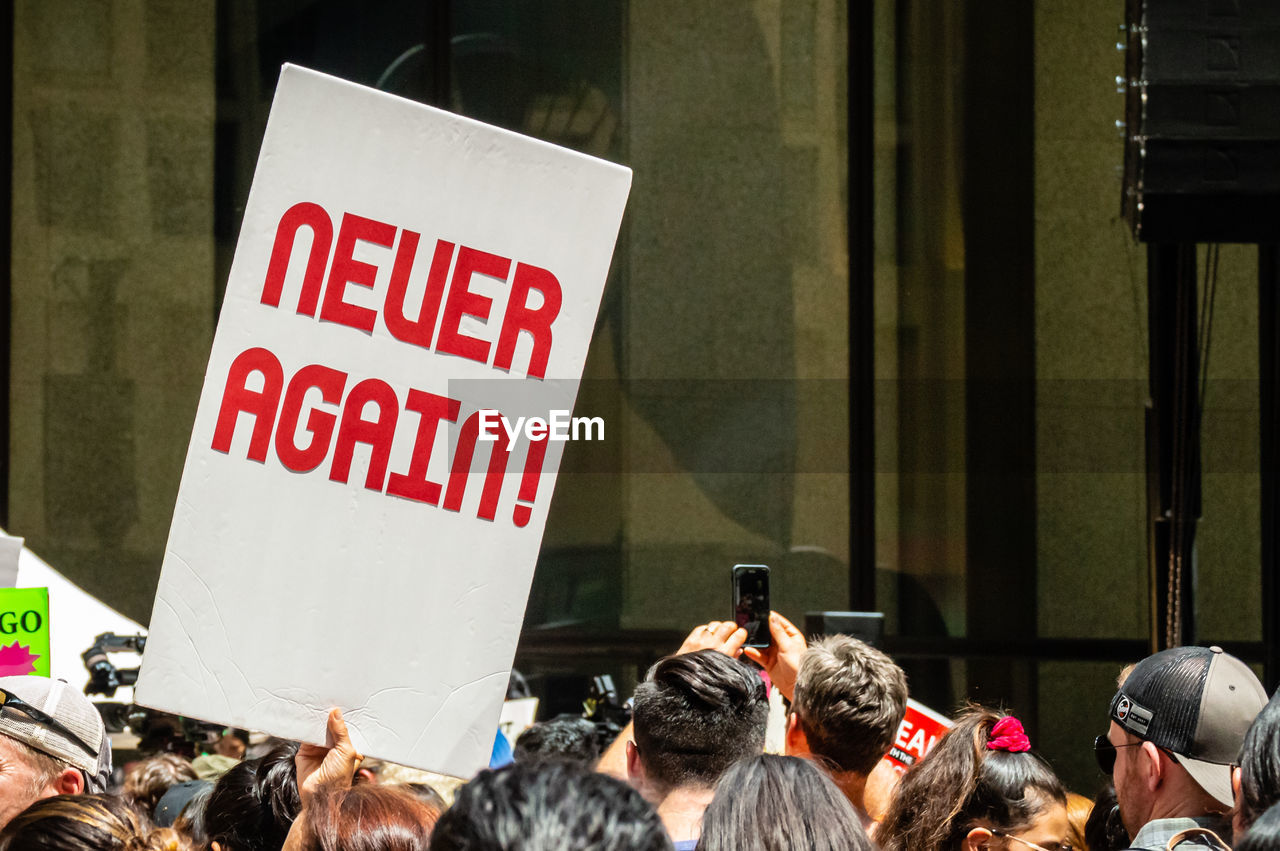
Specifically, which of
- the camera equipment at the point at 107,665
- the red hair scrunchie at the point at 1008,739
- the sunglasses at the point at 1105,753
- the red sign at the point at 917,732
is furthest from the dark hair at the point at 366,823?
the camera equipment at the point at 107,665

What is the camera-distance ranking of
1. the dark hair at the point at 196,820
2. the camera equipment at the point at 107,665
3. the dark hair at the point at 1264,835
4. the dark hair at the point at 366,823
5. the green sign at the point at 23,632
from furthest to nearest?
the camera equipment at the point at 107,665, the green sign at the point at 23,632, the dark hair at the point at 196,820, the dark hair at the point at 366,823, the dark hair at the point at 1264,835

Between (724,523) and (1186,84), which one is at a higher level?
(1186,84)

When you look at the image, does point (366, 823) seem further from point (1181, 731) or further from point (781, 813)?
point (1181, 731)

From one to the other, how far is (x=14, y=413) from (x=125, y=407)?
635 millimetres

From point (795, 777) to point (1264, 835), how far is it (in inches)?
25.4

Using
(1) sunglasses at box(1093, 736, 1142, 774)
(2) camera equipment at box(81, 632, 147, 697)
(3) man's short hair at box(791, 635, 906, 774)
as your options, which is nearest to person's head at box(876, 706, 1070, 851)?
(1) sunglasses at box(1093, 736, 1142, 774)

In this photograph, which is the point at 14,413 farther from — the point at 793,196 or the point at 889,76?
the point at 889,76

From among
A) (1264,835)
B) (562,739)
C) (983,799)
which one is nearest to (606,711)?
(562,739)

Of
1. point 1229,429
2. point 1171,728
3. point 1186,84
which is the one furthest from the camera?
point 1229,429

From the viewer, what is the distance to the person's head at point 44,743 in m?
2.62

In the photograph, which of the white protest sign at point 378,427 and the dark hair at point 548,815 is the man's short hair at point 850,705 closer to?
the white protest sign at point 378,427

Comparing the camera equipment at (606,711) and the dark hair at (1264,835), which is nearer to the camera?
the dark hair at (1264,835)

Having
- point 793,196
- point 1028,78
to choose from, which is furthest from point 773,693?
point 1028,78

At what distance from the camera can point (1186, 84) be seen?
14.3 ft
